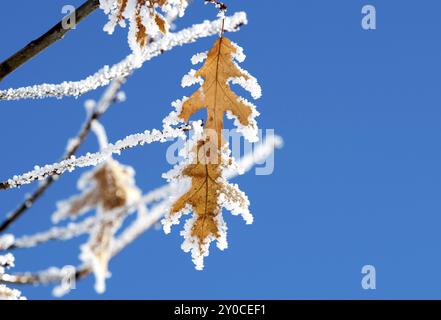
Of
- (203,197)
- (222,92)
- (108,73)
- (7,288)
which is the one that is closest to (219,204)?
(203,197)

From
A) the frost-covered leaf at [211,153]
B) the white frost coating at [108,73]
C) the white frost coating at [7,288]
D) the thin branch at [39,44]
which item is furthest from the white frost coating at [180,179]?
the white frost coating at [7,288]

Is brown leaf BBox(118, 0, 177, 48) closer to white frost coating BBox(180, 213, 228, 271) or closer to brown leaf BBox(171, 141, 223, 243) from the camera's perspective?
brown leaf BBox(171, 141, 223, 243)

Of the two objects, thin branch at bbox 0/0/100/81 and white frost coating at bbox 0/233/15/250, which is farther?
white frost coating at bbox 0/233/15/250

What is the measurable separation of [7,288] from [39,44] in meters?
1.29

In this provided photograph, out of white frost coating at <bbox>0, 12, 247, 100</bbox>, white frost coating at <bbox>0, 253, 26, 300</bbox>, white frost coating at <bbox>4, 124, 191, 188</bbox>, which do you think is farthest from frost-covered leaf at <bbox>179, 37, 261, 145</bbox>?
white frost coating at <bbox>0, 253, 26, 300</bbox>

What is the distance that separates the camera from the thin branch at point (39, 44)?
1591 millimetres

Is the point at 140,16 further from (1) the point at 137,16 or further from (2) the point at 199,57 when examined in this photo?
(2) the point at 199,57

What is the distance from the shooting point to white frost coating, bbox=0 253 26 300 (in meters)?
2.05

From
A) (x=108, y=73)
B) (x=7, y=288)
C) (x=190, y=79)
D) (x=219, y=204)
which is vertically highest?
(x=190, y=79)

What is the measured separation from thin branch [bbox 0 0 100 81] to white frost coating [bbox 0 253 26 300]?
84 cm

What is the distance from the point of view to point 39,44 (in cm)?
159

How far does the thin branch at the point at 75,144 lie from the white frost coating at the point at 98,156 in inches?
28.3
